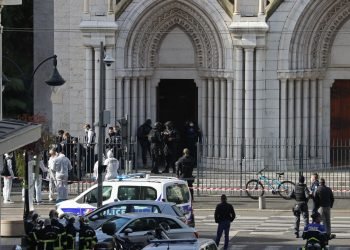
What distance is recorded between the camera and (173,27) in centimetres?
4944

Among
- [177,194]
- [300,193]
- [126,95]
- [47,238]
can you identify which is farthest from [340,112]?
[47,238]

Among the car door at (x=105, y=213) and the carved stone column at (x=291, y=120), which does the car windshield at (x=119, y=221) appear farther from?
the carved stone column at (x=291, y=120)

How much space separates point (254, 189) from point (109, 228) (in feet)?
44.8

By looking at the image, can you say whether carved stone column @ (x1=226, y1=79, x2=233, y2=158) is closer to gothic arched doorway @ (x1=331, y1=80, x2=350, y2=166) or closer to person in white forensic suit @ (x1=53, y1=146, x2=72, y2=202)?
gothic arched doorway @ (x1=331, y1=80, x2=350, y2=166)

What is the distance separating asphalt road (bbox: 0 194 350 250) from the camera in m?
37.8

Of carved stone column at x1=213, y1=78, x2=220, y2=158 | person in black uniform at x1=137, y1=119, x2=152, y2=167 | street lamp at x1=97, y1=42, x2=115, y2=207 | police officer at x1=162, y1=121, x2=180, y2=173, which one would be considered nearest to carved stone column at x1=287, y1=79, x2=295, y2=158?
carved stone column at x1=213, y1=78, x2=220, y2=158

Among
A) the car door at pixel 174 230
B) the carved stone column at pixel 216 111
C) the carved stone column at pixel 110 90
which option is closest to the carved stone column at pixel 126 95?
the carved stone column at pixel 110 90

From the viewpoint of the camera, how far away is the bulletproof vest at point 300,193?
127 feet

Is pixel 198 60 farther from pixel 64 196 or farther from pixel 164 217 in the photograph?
pixel 164 217

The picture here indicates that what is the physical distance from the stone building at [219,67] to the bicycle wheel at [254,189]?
223 centimetres

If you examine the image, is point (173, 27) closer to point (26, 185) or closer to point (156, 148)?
point (156, 148)

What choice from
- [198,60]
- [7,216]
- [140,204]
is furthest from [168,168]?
[140,204]

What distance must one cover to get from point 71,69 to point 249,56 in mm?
5934

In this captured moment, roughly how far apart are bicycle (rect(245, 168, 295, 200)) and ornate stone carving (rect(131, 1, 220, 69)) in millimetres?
4507
